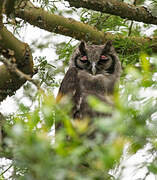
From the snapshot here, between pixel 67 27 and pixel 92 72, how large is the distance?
46 centimetres

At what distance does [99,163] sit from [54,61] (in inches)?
82.1

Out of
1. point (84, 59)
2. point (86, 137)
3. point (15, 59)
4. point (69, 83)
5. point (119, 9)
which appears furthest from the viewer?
point (84, 59)

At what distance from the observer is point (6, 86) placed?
8.58 ft

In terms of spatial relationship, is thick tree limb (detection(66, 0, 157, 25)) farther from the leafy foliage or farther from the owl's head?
the leafy foliage

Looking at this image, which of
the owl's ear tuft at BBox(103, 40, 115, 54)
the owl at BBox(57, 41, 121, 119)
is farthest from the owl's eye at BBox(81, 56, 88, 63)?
the owl's ear tuft at BBox(103, 40, 115, 54)

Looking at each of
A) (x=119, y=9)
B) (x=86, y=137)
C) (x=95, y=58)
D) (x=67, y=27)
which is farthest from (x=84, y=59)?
(x=86, y=137)

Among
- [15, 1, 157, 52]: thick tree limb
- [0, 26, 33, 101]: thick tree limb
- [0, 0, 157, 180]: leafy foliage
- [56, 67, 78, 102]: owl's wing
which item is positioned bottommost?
[0, 0, 157, 180]: leafy foliage

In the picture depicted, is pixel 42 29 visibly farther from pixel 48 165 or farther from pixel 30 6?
pixel 48 165

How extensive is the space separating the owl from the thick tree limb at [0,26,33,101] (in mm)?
541

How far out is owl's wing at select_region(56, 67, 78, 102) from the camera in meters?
3.11

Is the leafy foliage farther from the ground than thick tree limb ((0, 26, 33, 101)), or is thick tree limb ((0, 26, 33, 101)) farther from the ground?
thick tree limb ((0, 26, 33, 101))

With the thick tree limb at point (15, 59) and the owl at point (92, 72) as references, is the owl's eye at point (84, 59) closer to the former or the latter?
the owl at point (92, 72)

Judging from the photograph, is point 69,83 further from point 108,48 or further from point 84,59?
point 108,48

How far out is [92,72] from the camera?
325 cm
